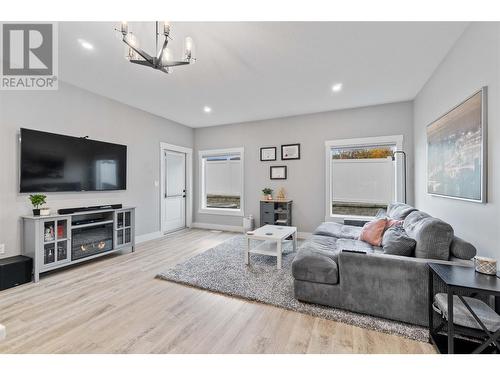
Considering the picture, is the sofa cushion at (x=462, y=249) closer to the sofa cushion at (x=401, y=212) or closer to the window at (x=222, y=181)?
the sofa cushion at (x=401, y=212)

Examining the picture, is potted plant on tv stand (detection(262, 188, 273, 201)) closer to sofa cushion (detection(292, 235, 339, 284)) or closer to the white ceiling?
the white ceiling

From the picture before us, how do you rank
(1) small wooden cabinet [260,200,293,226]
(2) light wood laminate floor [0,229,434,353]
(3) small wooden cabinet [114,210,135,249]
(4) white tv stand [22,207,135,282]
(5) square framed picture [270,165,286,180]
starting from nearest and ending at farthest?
(2) light wood laminate floor [0,229,434,353] → (4) white tv stand [22,207,135,282] → (3) small wooden cabinet [114,210,135,249] → (1) small wooden cabinet [260,200,293,226] → (5) square framed picture [270,165,286,180]

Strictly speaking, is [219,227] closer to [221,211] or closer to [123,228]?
[221,211]

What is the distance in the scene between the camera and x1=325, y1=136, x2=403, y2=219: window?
432cm

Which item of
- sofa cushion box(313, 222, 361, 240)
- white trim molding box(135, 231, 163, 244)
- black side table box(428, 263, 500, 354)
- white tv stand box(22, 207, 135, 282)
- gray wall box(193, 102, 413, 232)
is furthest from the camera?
white trim molding box(135, 231, 163, 244)

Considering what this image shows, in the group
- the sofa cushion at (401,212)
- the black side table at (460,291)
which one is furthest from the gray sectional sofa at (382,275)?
the sofa cushion at (401,212)

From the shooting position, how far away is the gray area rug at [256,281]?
1918 millimetres

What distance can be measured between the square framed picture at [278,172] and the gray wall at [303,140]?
0.09m

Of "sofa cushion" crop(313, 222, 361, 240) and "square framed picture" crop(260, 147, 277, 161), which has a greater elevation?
"square framed picture" crop(260, 147, 277, 161)

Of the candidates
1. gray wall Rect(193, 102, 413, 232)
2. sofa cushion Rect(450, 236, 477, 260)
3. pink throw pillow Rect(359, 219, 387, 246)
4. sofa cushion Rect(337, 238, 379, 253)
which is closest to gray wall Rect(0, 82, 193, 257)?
gray wall Rect(193, 102, 413, 232)

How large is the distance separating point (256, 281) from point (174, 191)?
359cm

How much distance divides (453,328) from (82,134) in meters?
4.78

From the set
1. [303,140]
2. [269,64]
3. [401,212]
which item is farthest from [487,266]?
[303,140]

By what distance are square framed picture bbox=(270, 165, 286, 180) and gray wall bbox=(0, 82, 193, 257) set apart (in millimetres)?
2349
